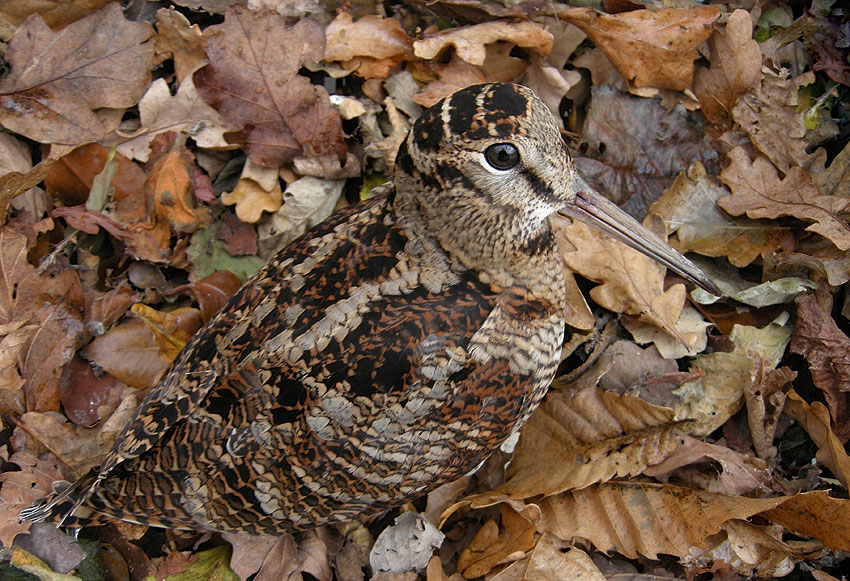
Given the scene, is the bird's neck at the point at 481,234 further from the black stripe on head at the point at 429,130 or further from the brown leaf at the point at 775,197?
the brown leaf at the point at 775,197

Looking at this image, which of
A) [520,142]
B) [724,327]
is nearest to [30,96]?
[520,142]

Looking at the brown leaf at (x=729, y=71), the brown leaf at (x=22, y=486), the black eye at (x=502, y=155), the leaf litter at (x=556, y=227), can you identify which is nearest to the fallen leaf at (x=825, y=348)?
the leaf litter at (x=556, y=227)

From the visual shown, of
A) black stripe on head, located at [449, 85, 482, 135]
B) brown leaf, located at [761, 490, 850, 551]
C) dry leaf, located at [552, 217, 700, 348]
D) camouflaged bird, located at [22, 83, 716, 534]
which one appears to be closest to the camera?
black stripe on head, located at [449, 85, 482, 135]

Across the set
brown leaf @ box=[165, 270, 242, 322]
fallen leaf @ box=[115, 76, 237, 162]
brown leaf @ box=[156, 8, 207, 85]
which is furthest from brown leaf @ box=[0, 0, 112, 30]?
brown leaf @ box=[165, 270, 242, 322]

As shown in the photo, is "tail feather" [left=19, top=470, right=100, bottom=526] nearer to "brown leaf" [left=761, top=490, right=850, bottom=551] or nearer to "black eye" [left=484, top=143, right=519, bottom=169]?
"black eye" [left=484, top=143, right=519, bottom=169]

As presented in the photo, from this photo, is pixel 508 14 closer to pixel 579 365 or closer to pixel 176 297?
pixel 579 365

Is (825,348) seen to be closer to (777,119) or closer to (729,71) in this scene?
(777,119)

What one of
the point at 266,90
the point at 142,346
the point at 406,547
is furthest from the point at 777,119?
the point at 142,346
